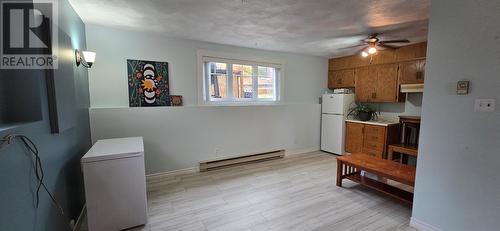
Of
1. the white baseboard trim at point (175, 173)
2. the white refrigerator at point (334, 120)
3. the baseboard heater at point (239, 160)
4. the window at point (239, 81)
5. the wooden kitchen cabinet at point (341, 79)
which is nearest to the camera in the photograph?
the white baseboard trim at point (175, 173)

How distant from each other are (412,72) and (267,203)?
3474mm

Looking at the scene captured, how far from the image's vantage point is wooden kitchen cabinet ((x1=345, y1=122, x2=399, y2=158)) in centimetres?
394

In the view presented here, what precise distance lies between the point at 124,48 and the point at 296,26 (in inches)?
98.4

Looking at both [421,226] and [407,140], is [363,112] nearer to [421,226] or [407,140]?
[407,140]

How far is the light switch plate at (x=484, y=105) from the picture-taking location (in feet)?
5.16

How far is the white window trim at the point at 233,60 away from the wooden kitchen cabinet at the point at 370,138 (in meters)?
1.67

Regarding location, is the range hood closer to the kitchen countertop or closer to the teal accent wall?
the kitchen countertop

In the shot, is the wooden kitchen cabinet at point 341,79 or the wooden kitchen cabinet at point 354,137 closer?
the wooden kitchen cabinet at point 354,137

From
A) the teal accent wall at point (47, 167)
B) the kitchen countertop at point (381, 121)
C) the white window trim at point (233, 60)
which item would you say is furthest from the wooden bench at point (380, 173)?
the teal accent wall at point (47, 167)

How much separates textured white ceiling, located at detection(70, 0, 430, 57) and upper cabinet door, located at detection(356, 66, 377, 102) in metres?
0.98

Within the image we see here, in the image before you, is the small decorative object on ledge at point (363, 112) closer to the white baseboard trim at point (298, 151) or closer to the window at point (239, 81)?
the white baseboard trim at point (298, 151)

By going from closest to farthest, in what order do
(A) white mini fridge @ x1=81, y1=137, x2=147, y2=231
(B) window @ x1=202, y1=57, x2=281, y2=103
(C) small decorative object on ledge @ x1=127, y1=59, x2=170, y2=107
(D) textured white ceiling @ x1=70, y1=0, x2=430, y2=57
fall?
(A) white mini fridge @ x1=81, y1=137, x2=147, y2=231, (D) textured white ceiling @ x1=70, y1=0, x2=430, y2=57, (C) small decorative object on ledge @ x1=127, y1=59, x2=170, y2=107, (B) window @ x1=202, y1=57, x2=281, y2=103

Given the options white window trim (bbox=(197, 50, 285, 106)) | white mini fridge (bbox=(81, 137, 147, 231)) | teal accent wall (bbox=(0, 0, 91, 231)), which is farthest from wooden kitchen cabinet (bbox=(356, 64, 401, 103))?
teal accent wall (bbox=(0, 0, 91, 231))

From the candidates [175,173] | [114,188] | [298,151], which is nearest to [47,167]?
[114,188]
